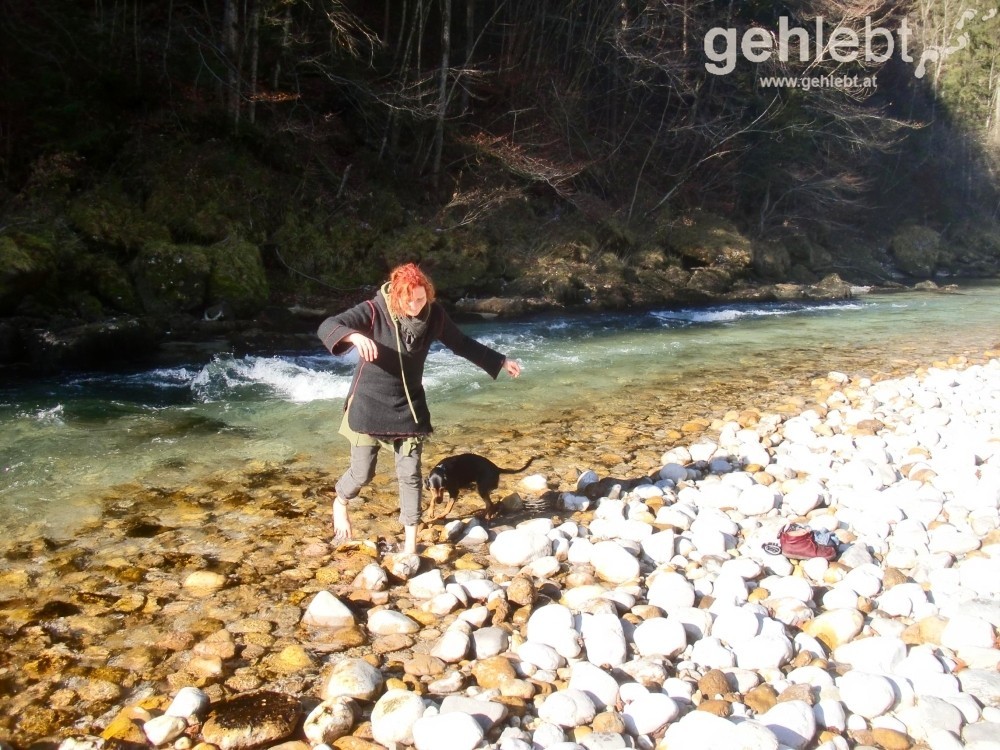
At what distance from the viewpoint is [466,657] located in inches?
110

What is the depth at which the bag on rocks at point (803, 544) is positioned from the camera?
3.49 meters

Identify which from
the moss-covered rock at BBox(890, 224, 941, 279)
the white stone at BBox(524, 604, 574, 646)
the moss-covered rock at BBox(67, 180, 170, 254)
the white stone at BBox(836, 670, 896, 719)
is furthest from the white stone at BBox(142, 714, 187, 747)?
the moss-covered rock at BBox(890, 224, 941, 279)

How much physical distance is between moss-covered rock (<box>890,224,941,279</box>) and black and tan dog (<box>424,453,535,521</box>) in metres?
26.7

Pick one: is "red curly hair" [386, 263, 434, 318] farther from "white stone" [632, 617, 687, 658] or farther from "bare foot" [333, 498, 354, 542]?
"white stone" [632, 617, 687, 658]

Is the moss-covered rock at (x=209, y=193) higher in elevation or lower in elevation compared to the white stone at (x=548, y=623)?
higher

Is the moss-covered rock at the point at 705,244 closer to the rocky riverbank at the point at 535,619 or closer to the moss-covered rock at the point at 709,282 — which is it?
the moss-covered rock at the point at 709,282

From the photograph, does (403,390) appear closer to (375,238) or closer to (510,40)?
(375,238)

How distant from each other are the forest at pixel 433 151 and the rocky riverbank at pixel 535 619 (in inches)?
289

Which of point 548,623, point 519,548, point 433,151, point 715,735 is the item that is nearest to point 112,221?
point 433,151

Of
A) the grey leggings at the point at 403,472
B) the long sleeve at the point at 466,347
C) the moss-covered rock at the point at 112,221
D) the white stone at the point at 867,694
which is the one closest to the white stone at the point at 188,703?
the grey leggings at the point at 403,472

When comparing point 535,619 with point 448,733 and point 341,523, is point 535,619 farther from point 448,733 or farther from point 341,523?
point 341,523

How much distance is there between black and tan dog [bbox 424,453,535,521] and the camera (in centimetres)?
394

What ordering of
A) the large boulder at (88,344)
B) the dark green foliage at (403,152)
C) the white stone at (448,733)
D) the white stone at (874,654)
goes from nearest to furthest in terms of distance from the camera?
1. the white stone at (448,733)
2. the white stone at (874,654)
3. the large boulder at (88,344)
4. the dark green foliage at (403,152)

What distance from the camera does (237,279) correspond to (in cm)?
1108
